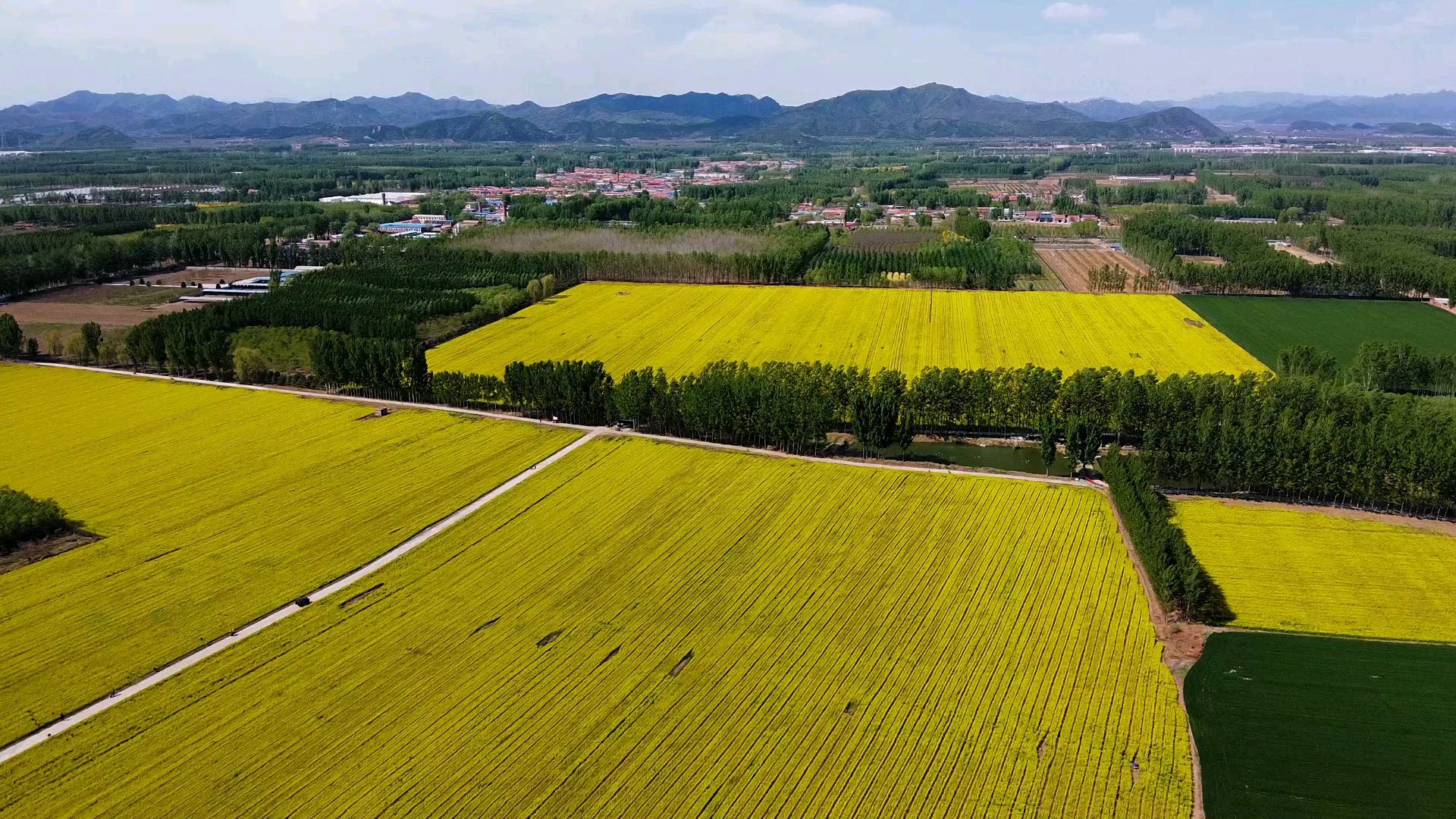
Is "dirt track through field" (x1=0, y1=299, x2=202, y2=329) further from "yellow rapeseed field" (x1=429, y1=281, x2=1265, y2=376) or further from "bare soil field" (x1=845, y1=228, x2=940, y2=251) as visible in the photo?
"bare soil field" (x1=845, y1=228, x2=940, y2=251)

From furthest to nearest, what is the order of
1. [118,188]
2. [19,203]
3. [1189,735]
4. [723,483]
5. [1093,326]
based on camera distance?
[118,188] → [19,203] → [1093,326] → [723,483] → [1189,735]

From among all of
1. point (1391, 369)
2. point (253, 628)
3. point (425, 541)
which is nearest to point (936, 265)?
point (1391, 369)

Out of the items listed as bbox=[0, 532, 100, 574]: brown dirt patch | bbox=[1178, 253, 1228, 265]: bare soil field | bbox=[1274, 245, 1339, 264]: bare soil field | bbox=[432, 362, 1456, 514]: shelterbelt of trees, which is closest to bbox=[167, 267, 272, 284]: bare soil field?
bbox=[432, 362, 1456, 514]: shelterbelt of trees

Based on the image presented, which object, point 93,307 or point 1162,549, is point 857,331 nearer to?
point 1162,549

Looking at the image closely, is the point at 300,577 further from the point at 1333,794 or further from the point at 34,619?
the point at 1333,794

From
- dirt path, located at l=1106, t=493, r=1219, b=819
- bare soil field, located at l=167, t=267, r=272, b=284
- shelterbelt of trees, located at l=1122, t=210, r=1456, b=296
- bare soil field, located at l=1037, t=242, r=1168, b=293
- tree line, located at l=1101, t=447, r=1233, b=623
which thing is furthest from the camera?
bare soil field, located at l=167, t=267, r=272, b=284

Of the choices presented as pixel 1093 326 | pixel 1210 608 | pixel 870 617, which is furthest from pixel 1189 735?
pixel 1093 326
